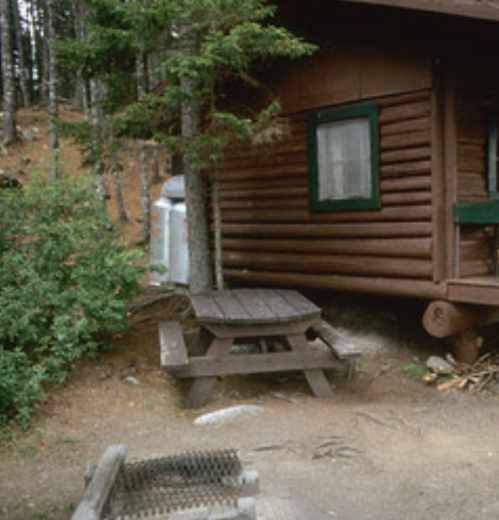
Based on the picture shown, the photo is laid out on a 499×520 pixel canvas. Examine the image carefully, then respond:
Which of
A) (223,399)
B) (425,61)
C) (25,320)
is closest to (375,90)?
(425,61)

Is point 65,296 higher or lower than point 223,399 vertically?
higher

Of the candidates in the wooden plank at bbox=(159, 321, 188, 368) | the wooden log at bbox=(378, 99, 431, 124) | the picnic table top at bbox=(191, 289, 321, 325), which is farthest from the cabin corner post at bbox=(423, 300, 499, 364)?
the wooden plank at bbox=(159, 321, 188, 368)

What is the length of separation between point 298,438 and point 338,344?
1.47 m

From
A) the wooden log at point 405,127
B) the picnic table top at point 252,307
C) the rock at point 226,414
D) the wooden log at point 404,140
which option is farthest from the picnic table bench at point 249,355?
the wooden log at point 405,127

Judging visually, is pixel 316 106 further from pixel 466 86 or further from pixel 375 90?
pixel 466 86

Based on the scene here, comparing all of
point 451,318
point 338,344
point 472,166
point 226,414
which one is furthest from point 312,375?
point 472,166

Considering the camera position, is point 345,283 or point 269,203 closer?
point 345,283

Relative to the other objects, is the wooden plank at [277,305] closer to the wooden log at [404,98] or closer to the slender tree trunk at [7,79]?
the wooden log at [404,98]

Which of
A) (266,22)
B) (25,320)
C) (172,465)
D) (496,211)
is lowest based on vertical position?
(172,465)

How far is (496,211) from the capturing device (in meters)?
6.95

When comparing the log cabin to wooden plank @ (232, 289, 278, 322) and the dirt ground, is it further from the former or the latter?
wooden plank @ (232, 289, 278, 322)

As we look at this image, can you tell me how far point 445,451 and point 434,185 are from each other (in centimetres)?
352

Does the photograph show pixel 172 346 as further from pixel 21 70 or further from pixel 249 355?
pixel 21 70

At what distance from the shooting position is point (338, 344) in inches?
263
